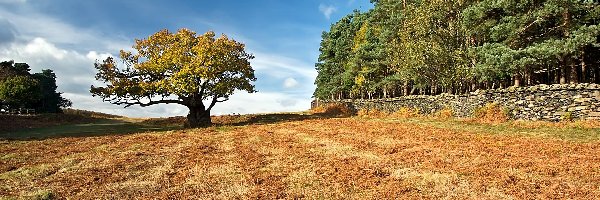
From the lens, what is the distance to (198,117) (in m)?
34.8

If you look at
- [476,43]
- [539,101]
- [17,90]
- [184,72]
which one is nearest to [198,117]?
[184,72]

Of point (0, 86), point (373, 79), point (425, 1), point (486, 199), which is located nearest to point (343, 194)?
point (486, 199)

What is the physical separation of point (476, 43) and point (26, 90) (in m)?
55.9

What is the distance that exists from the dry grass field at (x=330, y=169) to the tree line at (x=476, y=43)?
19.9 ft

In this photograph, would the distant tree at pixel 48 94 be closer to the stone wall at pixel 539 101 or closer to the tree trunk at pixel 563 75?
the stone wall at pixel 539 101

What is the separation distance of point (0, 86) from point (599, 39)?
64.5 metres

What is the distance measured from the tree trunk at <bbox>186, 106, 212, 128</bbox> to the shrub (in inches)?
845

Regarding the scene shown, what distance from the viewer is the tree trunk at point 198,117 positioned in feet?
113

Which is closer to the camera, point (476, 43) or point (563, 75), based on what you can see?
point (563, 75)

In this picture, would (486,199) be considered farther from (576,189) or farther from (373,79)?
(373,79)

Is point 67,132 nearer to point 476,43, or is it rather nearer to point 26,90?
point 26,90

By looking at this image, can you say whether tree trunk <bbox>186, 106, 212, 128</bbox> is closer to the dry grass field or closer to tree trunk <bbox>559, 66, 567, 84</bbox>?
the dry grass field

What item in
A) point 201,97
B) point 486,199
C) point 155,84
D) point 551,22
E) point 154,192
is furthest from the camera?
point 201,97

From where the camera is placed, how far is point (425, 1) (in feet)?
115
